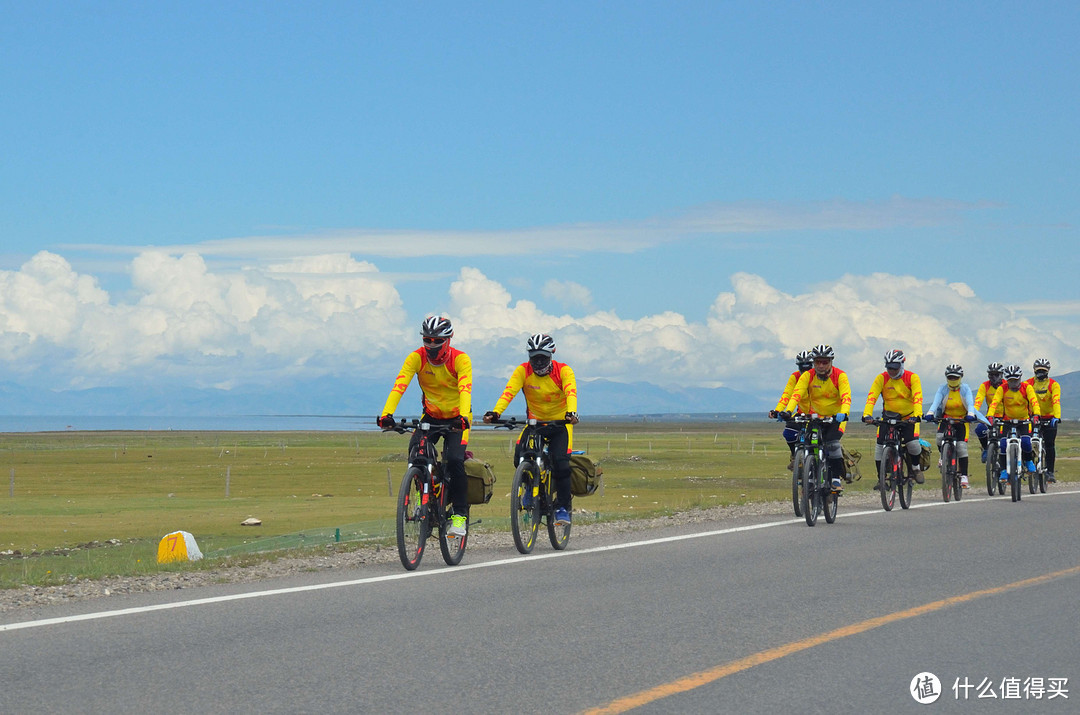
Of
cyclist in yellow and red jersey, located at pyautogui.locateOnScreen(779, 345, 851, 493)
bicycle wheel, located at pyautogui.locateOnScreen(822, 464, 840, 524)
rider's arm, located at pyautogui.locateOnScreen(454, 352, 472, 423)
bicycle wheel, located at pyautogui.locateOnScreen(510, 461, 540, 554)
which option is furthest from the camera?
cyclist in yellow and red jersey, located at pyautogui.locateOnScreen(779, 345, 851, 493)

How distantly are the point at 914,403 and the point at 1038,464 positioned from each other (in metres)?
5.65

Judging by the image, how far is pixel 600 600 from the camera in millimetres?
10078

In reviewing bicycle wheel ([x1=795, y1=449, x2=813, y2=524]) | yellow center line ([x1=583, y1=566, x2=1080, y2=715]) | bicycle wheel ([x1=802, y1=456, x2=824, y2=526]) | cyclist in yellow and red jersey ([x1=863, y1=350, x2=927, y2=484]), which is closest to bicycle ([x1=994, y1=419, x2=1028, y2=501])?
cyclist in yellow and red jersey ([x1=863, y1=350, x2=927, y2=484])

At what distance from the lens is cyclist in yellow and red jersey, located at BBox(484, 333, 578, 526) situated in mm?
13328

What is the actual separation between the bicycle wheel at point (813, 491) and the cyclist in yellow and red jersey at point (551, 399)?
413 centimetres

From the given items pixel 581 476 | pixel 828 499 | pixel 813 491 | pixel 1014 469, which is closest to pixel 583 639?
pixel 581 476

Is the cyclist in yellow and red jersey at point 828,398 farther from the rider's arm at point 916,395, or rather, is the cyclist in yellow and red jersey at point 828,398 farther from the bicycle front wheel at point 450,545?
the bicycle front wheel at point 450,545

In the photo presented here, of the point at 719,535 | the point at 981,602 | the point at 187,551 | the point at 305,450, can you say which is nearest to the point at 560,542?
the point at 719,535

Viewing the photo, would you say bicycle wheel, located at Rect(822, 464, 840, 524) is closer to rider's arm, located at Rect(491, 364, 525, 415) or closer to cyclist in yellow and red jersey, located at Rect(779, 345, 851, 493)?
cyclist in yellow and red jersey, located at Rect(779, 345, 851, 493)

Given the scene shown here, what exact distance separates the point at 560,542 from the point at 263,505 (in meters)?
32.9

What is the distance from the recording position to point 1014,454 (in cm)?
2219

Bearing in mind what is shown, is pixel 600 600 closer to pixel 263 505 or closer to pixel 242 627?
pixel 242 627

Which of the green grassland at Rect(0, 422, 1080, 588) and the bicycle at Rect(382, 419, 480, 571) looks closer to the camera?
the bicycle at Rect(382, 419, 480, 571)

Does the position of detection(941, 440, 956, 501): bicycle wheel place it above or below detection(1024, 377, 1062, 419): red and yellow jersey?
below
